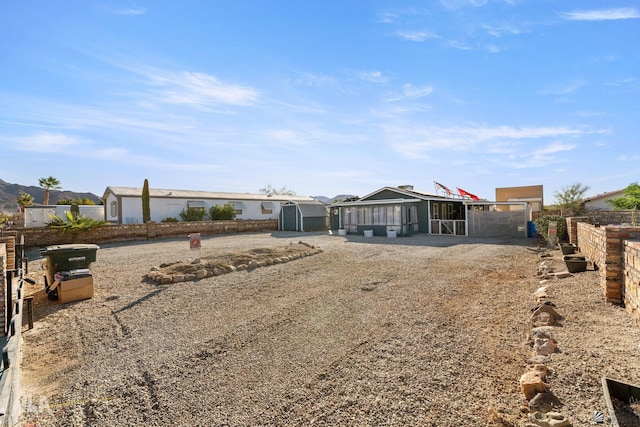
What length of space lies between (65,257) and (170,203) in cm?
2011

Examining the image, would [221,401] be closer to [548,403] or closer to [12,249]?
[548,403]

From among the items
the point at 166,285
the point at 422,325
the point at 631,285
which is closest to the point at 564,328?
the point at 631,285

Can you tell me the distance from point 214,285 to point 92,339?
291 cm

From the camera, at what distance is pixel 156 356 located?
4.37m

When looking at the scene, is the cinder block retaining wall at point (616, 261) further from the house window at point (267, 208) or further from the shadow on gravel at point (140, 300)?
the house window at point (267, 208)

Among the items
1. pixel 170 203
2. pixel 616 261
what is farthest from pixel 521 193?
pixel 616 261

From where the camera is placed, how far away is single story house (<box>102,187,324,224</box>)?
24.2m

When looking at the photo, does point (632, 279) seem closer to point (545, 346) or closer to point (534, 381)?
point (545, 346)

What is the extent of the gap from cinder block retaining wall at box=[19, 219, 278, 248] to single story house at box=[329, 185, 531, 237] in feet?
25.5

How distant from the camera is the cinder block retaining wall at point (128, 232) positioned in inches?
599

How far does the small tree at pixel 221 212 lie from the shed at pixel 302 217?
403 cm

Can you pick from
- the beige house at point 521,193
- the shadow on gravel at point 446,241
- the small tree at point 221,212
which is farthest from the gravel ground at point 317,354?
the beige house at point 521,193

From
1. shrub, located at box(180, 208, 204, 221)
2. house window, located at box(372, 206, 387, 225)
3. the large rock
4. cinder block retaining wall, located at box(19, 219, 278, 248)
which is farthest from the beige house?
the large rock

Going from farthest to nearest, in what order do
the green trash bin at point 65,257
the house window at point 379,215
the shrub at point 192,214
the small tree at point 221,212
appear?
the small tree at point 221,212 → the shrub at point 192,214 → the house window at point 379,215 → the green trash bin at point 65,257
